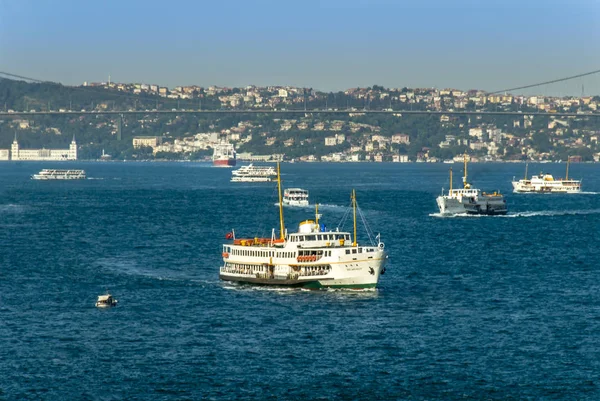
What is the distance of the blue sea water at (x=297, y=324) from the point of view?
3897 cm

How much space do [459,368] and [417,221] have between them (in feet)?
195

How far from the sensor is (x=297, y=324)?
1875 inches

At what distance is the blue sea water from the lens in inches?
1534

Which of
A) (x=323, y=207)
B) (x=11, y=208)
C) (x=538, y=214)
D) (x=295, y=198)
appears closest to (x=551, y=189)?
(x=295, y=198)

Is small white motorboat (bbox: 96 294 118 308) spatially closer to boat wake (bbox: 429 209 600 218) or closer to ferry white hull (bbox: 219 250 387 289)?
ferry white hull (bbox: 219 250 387 289)

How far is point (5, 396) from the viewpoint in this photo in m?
37.4

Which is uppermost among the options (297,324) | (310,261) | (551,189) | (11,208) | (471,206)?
(310,261)

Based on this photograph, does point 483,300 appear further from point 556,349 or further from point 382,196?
point 382,196

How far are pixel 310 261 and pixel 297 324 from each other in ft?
26.3

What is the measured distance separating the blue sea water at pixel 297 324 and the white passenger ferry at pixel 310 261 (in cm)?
73

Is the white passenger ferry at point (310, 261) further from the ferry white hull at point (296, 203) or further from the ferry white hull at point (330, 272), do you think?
the ferry white hull at point (296, 203)

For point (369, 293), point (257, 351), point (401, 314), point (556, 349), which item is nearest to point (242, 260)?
point (369, 293)

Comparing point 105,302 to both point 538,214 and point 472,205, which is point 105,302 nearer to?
point 472,205

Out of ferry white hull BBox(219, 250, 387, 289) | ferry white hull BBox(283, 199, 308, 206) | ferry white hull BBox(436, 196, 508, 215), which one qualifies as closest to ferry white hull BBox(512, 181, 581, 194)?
ferry white hull BBox(283, 199, 308, 206)
